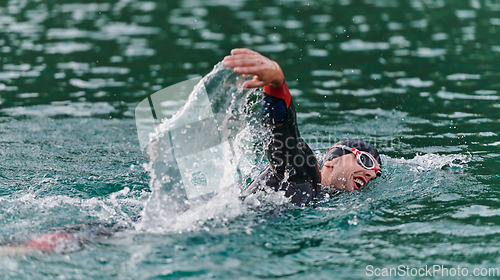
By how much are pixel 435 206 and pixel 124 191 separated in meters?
3.61

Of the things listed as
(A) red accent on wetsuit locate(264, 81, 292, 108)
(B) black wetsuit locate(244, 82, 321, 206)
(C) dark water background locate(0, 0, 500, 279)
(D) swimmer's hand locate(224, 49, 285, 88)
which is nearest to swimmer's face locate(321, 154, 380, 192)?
(C) dark water background locate(0, 0, 500, 279)

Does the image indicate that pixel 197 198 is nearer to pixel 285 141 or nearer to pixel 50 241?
pixel 285 141

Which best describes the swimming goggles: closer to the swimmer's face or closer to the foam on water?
the swimmer's face

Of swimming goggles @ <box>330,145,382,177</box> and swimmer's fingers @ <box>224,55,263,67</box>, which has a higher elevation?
swimmer's fingers @ <box>224,55,263,67</box>

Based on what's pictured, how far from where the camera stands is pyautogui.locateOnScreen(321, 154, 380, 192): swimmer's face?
572 centimetres

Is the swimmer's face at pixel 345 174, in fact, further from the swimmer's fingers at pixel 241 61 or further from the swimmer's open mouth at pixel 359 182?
the swimmer's fingers at pixel 241 61

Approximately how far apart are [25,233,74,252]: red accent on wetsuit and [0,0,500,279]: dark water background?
0.11 m

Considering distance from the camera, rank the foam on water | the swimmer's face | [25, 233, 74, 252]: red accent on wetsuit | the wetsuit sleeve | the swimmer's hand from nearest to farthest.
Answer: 1. the swimmer's hand
2. [25, 233, 74, 252]: red accent on wetsuit
3. the wetsuit sleeve
4. the foam on water
5. the swimmer's face

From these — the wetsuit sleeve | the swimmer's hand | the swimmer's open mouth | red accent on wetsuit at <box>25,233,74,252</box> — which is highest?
the swimmer's hand

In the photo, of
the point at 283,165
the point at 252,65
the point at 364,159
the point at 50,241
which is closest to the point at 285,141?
the point at 283,165

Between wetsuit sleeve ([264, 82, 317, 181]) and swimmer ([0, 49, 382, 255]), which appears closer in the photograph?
swimmer ([0, 49, 382, 255])

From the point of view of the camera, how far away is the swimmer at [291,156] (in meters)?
4.28

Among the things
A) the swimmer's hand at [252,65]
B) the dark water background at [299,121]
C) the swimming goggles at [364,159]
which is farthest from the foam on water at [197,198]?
the swimming goggles at [364,159]

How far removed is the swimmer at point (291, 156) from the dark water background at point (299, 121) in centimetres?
27
